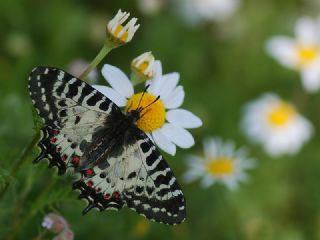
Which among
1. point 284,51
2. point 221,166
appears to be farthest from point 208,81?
point 221,166

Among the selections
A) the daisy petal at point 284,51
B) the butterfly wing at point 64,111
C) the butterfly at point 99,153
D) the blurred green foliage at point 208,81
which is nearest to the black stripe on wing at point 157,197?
the butterfly at point 99,153

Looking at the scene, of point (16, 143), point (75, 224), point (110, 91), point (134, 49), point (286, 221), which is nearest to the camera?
point (110, 91)

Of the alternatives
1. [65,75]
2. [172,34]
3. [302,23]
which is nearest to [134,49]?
[172,34]

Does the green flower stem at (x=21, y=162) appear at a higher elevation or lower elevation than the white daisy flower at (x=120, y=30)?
lower

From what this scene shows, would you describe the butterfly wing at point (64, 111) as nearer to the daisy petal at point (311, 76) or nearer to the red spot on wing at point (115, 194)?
the red spot on wing at point (115, 194)

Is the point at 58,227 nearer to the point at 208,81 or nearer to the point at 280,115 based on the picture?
the point at 280,115

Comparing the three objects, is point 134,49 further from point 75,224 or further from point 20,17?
point 75,224
